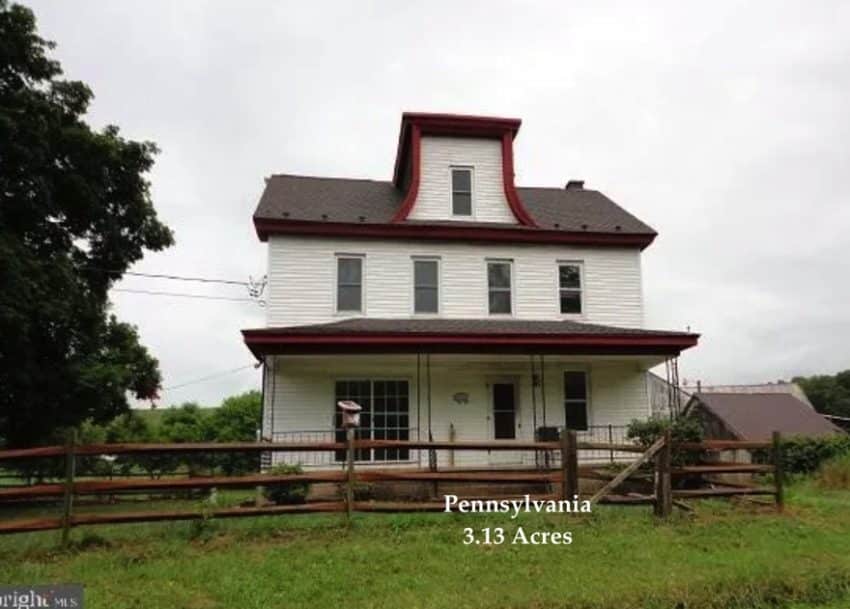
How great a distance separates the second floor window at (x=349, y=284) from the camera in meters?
15.9

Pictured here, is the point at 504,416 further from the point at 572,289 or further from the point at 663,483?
the point at 663,483

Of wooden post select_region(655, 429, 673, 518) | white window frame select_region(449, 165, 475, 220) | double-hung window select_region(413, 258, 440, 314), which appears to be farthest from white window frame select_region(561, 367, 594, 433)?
wooden post select_region(655, 429, 673, 518)

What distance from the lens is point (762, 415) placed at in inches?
1210

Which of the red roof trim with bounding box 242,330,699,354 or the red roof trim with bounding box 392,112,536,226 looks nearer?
the red roof trim with bounding box 242,330,699,354

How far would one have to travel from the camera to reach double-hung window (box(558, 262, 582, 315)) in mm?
16875

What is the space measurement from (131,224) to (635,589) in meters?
14.7

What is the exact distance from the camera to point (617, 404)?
643 inches

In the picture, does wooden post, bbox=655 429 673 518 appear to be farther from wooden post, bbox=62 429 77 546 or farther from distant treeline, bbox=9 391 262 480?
distant treeline, bbox=9 391 262 480

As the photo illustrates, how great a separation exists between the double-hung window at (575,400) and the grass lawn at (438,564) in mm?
6317

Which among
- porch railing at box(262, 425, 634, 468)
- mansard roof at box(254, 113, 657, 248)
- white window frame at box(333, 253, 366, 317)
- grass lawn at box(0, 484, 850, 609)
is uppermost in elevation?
mansard roof at box(254, 113, 657, 248)

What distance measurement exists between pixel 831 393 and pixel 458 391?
262 feet

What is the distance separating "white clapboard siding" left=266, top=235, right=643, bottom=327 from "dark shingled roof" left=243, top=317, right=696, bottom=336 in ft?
1.39

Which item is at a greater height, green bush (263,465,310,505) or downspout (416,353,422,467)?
downspout (416,353,422,467)

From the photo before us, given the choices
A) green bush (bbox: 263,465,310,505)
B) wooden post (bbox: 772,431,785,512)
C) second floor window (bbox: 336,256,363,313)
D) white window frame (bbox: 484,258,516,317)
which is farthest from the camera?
white window frame (bbox: 484,258,516,317)
